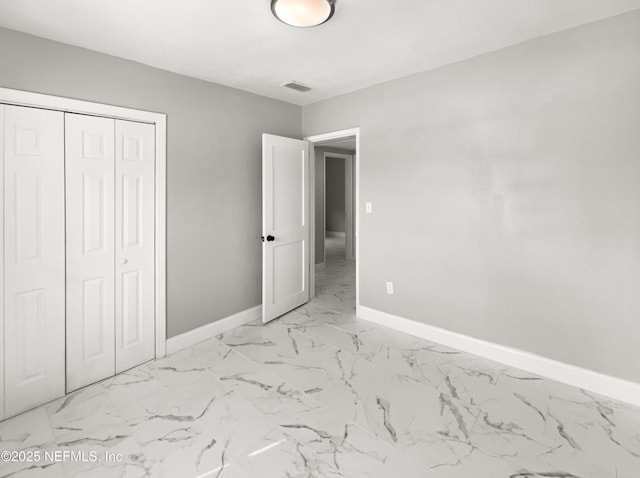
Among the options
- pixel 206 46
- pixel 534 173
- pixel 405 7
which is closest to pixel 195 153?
pixel 206 46

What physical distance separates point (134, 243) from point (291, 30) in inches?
79.3

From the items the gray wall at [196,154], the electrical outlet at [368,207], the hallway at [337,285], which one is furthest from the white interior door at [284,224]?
the electrical outlet at [368,207]

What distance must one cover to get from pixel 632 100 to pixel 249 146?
3.13 metres

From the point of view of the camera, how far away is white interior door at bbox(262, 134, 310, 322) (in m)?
3.64

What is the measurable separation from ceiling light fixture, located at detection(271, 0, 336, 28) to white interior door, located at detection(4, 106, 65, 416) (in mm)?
1671

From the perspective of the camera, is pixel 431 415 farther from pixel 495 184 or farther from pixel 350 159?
pixel 350 159

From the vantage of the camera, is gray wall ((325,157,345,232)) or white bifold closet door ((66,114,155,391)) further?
gray wall ((325,157,345,232))

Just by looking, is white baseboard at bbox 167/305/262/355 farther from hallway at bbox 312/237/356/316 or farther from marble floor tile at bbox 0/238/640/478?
hallway at bbox 312/237/356/316

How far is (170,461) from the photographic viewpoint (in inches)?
70.9

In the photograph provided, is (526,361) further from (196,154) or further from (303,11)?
(196,154)

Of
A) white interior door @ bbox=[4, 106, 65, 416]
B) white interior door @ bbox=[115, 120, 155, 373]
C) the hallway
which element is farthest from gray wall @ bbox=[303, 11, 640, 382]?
white interior door @ bbox=[4, 106, 65, 416]

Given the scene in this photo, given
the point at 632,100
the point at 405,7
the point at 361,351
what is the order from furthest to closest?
the point at 361,351 < the point at 632,100 < the point at 405,7

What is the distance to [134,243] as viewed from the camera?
2820mm

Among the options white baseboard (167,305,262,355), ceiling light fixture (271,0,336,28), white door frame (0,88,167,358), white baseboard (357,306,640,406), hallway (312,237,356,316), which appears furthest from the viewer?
hallway (312,237,356,316)
